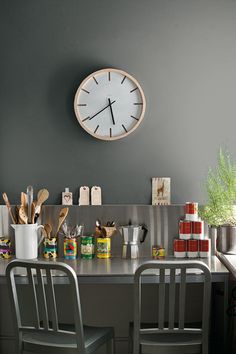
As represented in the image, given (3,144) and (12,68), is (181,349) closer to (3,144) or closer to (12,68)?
(3,144)

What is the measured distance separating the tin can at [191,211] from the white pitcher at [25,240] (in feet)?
2.92

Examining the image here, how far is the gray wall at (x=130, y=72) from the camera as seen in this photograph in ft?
11.3

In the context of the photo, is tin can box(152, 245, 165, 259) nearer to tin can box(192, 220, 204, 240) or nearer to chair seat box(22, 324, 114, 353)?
tin can box(192, 220, 204, 240)

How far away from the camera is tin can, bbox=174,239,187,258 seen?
10.8 ft

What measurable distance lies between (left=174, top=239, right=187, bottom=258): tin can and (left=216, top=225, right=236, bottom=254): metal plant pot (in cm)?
22

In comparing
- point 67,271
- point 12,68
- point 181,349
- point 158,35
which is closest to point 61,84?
point 12,68

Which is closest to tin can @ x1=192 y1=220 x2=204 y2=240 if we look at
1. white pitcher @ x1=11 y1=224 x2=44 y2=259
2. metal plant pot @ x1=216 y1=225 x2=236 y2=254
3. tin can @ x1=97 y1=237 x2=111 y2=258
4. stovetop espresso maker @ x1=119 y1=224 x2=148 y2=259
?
metal plant pot @ x1=216 y1=225 x2=236 y2=254

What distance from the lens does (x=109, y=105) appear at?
343 centimetres

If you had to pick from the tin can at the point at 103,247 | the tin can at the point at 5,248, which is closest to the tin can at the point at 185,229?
the tin can at the point at 103,247

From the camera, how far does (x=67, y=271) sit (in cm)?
254

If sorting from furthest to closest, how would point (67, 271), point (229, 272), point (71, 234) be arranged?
point (71, 234), point (229, 272), point (67, 271)

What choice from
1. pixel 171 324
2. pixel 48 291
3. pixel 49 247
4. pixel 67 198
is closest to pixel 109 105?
pixel 67 198

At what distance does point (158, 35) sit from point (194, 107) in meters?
0.49

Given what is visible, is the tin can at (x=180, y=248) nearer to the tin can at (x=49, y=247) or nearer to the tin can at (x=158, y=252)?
the tin can at (x=158, y=252)
